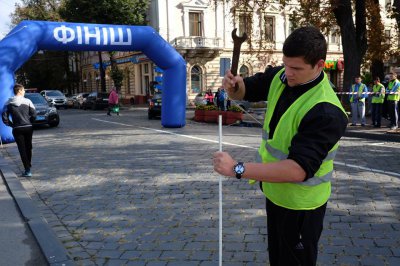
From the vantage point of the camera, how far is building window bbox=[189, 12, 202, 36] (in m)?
37.7

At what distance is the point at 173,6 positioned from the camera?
36.9m

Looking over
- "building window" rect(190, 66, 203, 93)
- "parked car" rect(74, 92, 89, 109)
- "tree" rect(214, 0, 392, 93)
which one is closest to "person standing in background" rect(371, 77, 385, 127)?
"tree" rect(214, 0, 392, 93)

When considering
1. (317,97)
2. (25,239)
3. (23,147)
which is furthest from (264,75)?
(23,147)

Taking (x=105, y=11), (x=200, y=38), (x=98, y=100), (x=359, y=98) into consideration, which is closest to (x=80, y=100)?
(x=98, y=100)

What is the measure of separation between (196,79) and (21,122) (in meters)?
31.3

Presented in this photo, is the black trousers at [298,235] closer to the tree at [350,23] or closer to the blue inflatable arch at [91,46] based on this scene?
the blue inflatable arch at [91,46]

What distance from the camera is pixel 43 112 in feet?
55.4

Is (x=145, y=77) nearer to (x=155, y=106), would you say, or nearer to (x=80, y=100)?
(x=80, y=100)

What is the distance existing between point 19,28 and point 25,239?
1044cm

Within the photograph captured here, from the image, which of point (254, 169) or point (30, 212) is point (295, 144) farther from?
point (30, 212)

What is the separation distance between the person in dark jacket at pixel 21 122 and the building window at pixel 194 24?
31.1 meters

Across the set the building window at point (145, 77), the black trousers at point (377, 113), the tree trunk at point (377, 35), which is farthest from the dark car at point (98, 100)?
the black trousers at point (377, 113)

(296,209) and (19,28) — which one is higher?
(19,28)

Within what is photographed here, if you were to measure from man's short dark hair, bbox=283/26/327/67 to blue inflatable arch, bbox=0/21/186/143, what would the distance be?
12350 millimetres
